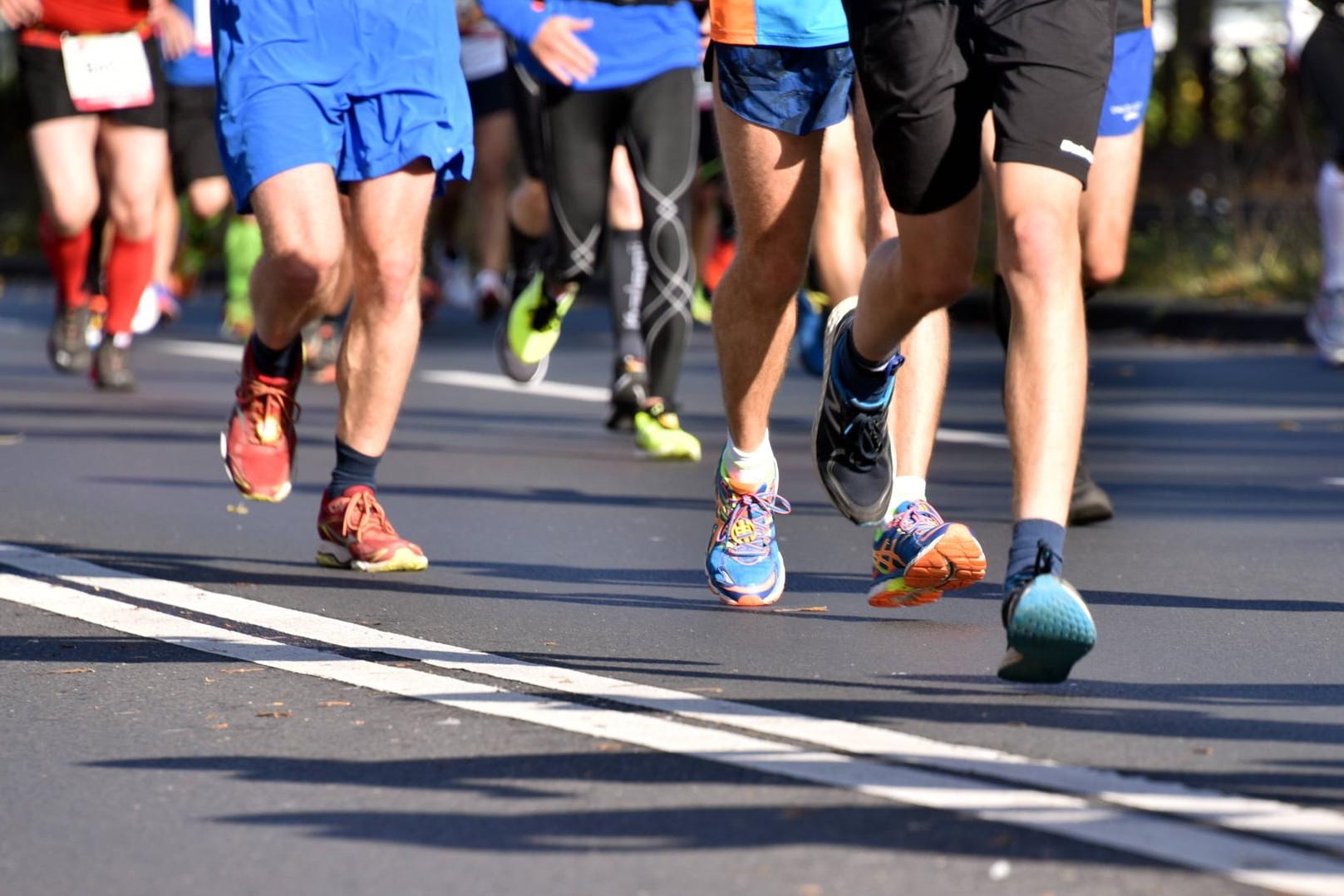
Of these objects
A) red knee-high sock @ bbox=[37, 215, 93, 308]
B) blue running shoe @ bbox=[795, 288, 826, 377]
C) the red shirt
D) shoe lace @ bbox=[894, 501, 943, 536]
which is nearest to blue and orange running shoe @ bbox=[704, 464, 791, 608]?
shoe lace @ bbox=[894, 501, 943, 536]

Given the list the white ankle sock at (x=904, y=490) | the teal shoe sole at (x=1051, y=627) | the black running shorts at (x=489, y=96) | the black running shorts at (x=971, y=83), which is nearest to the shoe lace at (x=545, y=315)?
the white ankle sock at (x=904, y=490)

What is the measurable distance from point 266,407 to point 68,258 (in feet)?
15.5

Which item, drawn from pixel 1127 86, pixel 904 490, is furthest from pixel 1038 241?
pixel 1127 86

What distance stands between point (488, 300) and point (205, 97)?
283 cm

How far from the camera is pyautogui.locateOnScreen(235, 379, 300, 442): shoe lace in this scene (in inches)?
231

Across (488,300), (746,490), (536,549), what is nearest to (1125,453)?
(536,549)

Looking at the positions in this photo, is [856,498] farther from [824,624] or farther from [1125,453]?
[1125,453]

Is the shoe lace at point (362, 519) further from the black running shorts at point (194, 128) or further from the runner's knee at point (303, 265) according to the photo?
the black running shorts at point (194, 128)

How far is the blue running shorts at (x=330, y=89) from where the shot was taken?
5512mm

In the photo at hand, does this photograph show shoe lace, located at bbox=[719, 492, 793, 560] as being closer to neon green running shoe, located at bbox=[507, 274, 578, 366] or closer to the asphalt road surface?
the asphalt road surface

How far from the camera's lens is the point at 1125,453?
27.0ft

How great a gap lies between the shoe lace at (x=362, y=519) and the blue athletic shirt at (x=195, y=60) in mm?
5290

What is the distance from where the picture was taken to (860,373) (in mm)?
4934

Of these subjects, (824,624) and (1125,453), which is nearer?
(824,624)
